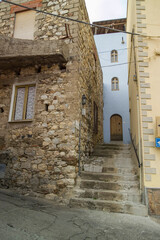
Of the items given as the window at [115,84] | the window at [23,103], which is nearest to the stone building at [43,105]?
the window at [23,103]

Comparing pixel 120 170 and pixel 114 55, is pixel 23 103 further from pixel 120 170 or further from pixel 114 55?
pixel 114 55

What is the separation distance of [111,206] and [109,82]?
38.9ft

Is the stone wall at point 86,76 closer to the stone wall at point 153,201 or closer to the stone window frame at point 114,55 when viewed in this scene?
the stone wall at point 153,201

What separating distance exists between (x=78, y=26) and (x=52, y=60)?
5.01 ft

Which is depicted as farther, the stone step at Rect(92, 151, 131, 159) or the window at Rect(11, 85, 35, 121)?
the stone step at Rect(92, 151, 131, 159)

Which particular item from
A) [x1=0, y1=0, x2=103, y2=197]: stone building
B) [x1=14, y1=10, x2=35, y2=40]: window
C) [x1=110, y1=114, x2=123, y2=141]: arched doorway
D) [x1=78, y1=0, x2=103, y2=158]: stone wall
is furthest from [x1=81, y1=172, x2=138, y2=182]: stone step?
[x1=110, y1=114, x2=123, y2=141]: arched doorway

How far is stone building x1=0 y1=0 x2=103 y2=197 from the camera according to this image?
4980 millimetres

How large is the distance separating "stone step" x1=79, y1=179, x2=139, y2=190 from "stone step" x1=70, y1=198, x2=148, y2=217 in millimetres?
440

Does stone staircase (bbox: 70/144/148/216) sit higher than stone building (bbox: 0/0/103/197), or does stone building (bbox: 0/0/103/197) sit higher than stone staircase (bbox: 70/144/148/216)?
stone building (bbox: 0/0/103/197)

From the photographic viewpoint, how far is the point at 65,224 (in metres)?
3.19

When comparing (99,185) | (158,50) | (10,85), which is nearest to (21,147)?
(10,85)

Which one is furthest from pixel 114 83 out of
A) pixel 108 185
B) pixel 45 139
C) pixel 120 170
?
pixel 108 185

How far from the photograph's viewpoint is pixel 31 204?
418cm

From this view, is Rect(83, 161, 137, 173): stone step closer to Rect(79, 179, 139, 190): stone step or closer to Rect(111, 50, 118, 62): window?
Rect(79, 179, 139, 190): stone step
